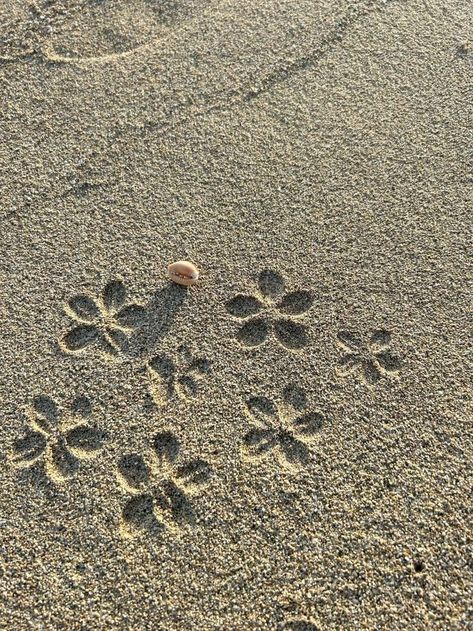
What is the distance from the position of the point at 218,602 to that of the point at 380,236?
1.18 m

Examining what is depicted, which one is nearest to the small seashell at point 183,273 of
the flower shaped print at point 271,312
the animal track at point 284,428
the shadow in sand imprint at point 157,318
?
the shadow in sand imprint at point 157,318

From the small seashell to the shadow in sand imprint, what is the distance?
1.0 inches

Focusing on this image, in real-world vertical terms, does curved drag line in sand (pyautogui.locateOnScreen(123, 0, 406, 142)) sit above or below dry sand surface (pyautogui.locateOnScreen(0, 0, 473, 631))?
above

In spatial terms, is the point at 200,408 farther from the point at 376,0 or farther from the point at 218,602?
the point at 376,0

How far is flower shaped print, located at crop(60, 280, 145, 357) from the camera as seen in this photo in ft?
5.80

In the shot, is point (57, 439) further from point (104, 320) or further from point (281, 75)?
point (281, 75)

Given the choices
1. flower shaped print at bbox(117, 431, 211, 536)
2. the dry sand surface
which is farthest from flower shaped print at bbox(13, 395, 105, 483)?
Answer: flower shaped print at bbox(117, 431, 211, 536)

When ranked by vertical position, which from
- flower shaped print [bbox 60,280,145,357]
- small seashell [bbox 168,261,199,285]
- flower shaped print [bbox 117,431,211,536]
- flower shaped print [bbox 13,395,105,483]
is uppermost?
small seashell [bbox 168,261,199,285]

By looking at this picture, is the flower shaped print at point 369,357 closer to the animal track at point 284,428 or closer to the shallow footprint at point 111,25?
the animal track at point 284,428

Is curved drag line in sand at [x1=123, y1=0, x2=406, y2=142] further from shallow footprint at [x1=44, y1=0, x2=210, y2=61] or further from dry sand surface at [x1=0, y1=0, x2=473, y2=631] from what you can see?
shallow footprint at [x1=44, y1=0, x2=210, y2=61]

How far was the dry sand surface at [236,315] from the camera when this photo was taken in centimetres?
146

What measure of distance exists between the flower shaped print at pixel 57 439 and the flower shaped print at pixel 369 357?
2.38 ft

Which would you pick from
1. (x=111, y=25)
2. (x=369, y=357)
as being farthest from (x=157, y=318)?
(x=111, y=25)

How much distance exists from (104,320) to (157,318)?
16cm
